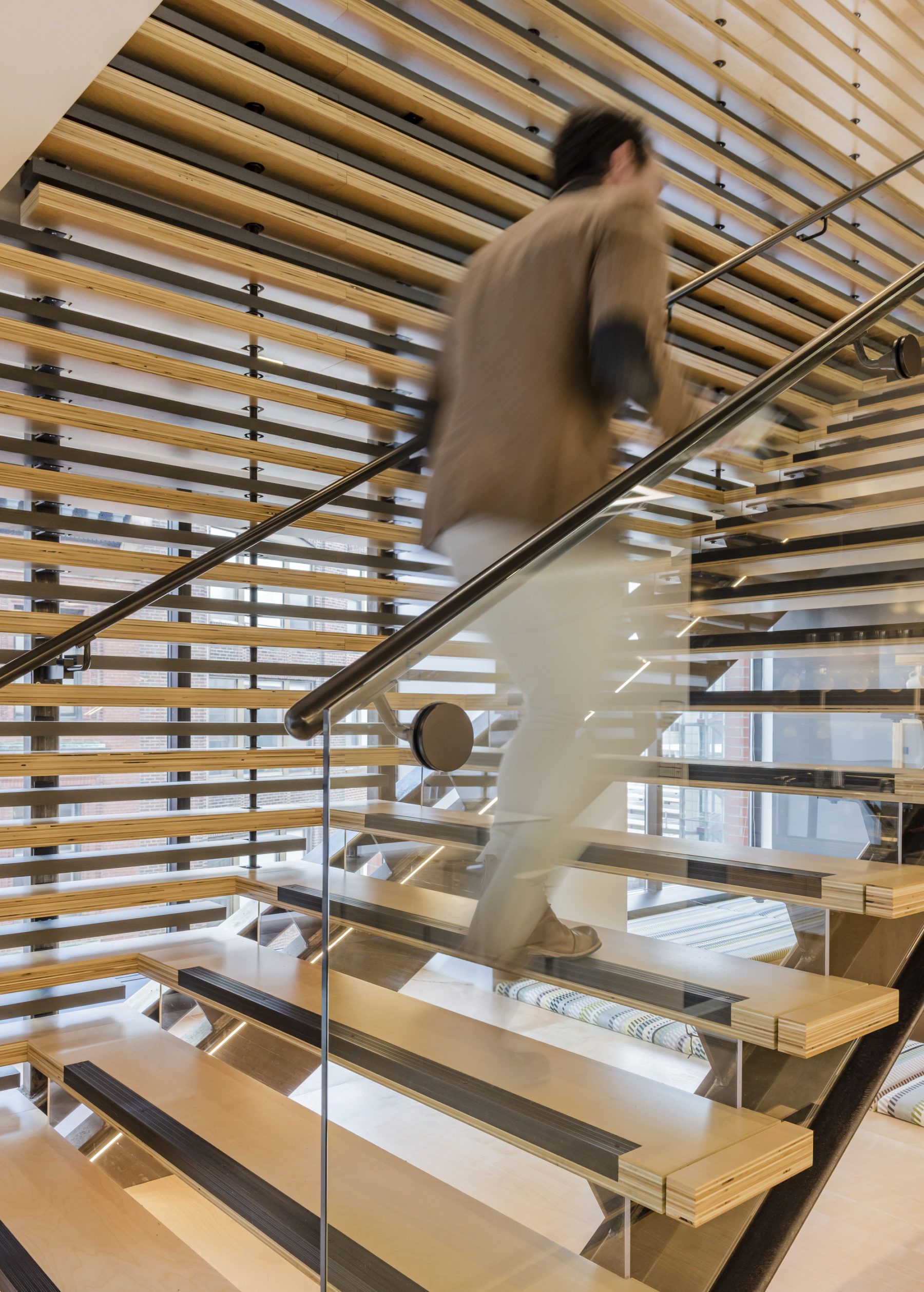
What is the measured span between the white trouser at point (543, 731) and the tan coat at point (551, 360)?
0.29 meters

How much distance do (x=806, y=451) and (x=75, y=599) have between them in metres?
1.98

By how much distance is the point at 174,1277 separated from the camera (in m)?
1.69

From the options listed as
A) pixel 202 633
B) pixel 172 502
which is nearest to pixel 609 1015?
pixel 202 633

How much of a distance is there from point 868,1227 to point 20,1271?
2394mm

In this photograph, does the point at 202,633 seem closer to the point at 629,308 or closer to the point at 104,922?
the point at 104,922

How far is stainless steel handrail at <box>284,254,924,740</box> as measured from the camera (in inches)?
52.8

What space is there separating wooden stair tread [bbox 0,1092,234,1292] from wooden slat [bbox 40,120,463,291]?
242 centimetres

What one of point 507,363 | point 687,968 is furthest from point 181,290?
point 687,968

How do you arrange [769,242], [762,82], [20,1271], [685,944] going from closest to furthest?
[20,1271] < [685,944] < [769,242] < [762,82]

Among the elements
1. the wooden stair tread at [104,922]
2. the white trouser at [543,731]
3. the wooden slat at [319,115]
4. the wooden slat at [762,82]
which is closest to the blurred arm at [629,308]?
the white trouser at [543,731]

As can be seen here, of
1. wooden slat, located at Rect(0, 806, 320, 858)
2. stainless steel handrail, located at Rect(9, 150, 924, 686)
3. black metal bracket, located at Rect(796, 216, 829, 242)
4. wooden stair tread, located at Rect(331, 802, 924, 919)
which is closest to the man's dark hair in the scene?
stainless steel handrail, located at Rect(9, 150, 924, 686)

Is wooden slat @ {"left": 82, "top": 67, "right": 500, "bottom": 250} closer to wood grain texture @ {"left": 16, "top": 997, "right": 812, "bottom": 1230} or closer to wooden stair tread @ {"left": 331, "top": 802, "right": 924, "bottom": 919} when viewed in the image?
wooden stair tread @ {"left": 331, "top": 802, "right": 924, "bottom": 919}

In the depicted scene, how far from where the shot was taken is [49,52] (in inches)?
77.9

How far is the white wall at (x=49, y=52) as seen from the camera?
1834 millimetres
